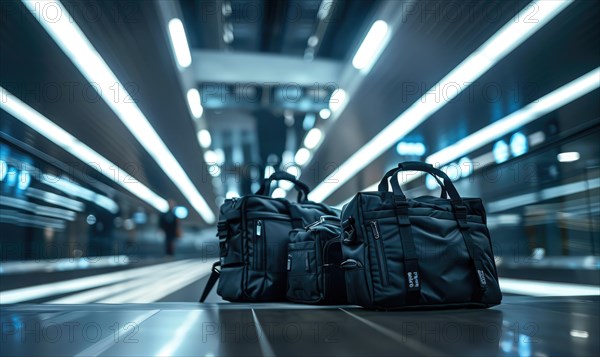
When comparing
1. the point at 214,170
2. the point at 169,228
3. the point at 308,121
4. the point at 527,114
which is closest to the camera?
the point at 527,114

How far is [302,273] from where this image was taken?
312 centimetres

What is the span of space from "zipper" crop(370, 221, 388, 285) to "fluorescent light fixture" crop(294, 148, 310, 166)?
1112cm

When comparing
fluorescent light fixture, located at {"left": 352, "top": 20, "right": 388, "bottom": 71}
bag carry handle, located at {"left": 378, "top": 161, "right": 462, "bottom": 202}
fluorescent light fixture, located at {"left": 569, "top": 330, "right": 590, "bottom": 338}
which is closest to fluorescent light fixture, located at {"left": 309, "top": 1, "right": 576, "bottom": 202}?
fluorescent light fixture, located at {"left": 352, "top": 20, "right": 388, "bottom": 71}

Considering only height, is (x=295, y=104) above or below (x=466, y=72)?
above

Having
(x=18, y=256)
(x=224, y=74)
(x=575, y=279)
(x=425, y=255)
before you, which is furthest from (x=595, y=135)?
(x=18, y=256)

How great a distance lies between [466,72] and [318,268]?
4546mm

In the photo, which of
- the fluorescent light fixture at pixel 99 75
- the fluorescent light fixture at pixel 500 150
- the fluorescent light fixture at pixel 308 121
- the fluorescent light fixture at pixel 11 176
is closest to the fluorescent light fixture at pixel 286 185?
the fluorescent light fixture at pixel 99 75

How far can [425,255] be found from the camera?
8.17 ft

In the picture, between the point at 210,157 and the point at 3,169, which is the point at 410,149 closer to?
the point at 210,157

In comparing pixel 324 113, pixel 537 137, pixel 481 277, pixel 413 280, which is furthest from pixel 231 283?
pixel 324 113

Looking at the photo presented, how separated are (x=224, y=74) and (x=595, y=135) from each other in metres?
5.51

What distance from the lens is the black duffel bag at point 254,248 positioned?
3271 millimetres

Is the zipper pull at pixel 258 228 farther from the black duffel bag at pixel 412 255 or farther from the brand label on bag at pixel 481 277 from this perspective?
the brand label on bag at pixel 481 277

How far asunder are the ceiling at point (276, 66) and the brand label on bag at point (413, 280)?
3376mm
